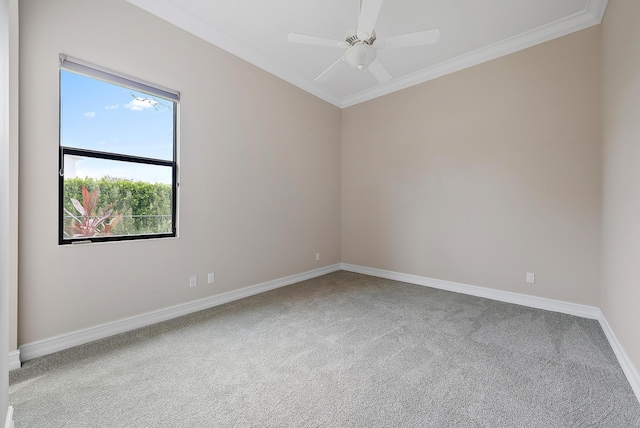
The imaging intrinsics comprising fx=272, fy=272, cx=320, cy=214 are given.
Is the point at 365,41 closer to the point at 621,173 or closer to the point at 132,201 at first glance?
the point at 621,173

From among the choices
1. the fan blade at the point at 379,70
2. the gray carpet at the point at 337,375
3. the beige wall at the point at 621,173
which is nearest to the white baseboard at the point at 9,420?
the gray carpet at the point at 337,375

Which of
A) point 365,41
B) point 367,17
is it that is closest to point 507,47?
point 365,41

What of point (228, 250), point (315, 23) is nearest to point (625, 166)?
point (315, 23)

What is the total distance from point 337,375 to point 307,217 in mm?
2750

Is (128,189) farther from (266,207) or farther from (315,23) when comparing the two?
(315,23)

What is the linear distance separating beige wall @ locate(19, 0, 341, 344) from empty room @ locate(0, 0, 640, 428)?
2 cm

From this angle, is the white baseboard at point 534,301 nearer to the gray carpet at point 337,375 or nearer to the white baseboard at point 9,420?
the gray carpet at point 337,375

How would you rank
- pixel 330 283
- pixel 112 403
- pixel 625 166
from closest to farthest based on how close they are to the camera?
pixel 112 403 → pixel 625 166 → pixel 330 283

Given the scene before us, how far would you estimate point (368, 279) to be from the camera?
4.35 m

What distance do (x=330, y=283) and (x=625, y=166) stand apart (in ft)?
10.8

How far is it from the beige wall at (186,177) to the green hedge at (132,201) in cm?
13

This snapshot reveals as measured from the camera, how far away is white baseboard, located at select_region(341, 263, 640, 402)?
1.85 m

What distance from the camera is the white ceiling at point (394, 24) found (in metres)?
2.67

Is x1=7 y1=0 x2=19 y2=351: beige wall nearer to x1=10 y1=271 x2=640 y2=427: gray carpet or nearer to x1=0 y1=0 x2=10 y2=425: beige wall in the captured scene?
x1=10 y1=271 x2=640 y2=427: gray carpet
